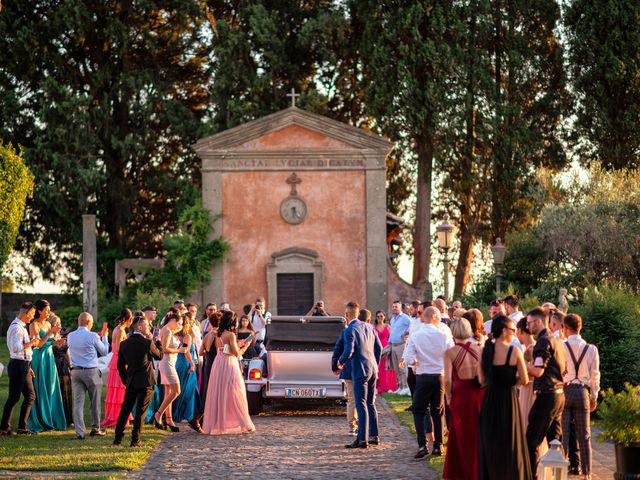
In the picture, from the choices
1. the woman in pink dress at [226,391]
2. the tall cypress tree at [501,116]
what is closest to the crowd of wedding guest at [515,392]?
the woman in pink dress at [226,391]

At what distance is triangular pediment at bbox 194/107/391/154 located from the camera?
37.4 metres

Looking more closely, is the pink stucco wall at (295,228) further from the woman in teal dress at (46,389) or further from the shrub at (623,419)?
the shrub at (623,419)

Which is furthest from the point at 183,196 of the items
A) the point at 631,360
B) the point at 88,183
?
the point at 631,360

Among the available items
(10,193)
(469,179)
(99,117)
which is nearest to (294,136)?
(469,179)

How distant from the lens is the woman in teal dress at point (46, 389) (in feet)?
56.8

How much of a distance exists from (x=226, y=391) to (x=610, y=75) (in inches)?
1119

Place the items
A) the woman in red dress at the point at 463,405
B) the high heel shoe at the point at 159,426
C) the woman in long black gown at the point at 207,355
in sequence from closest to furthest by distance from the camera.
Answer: the woman in red dress at the point at 463,405 → the woman in long black gown at the point at 207,355 → the high heel shoe at the point at 159,426

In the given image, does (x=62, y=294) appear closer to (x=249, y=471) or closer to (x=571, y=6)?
(x=571, y=6)

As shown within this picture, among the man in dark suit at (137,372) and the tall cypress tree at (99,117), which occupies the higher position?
the tall cypress tree at (99,117)

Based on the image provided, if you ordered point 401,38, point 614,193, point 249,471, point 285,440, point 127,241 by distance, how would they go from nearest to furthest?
point 249,471
point 285,440
point 614,193
point 401,38
point 127,241

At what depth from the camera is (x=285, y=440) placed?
16.2 metres

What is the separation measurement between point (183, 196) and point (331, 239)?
8.31 meters

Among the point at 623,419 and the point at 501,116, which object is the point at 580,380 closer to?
the point at 623,419

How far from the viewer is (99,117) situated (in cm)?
4400
